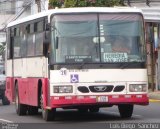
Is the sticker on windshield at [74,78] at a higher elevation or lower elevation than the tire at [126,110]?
higher

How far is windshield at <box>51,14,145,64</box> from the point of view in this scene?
18.7m

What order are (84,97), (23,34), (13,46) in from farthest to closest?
(13,46)
(23,34)
(84,97)

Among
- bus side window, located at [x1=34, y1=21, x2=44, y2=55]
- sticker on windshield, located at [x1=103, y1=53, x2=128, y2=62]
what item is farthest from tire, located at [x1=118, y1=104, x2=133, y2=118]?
bus side window, located at [x1=34, y1=21, x2=44, y2=55]

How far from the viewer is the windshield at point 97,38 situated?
18.7m

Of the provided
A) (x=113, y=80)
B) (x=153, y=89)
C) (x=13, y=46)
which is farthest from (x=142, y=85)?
(x=153, y=89)

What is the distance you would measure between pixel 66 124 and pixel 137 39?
3049mm

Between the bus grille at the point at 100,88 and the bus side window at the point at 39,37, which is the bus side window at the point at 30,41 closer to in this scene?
the bus side window at the point at 39,37

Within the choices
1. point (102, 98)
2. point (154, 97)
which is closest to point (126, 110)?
point (102, 98)

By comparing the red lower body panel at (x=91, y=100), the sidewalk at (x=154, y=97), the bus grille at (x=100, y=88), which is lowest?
the sidewalk at (x=154, y=97)

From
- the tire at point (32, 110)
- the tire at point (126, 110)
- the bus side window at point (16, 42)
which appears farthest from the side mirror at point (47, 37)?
the tire at point (32, 110)

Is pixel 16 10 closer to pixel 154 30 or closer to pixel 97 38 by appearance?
pixel 154 30

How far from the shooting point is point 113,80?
1873cm

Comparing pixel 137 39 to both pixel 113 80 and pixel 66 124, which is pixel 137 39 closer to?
pixel 113 80

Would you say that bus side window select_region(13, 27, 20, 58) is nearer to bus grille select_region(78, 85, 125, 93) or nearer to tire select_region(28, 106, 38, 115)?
tire select_region(28, 106, 38, 115)
